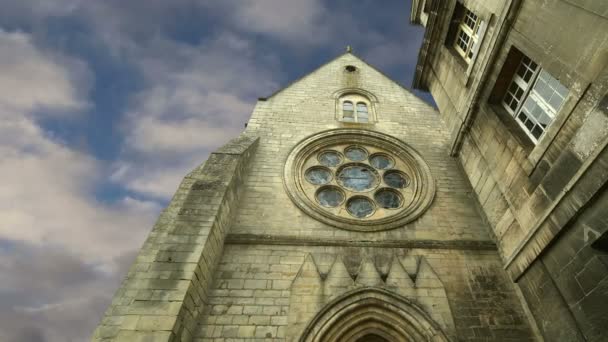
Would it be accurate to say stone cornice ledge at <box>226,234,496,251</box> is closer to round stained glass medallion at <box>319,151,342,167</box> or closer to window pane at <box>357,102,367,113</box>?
round stained glass medallion at <box>319,151,342,167</box>

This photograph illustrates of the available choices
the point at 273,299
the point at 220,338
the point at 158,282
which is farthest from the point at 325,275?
the point at 158,282

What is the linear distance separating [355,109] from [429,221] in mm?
4680

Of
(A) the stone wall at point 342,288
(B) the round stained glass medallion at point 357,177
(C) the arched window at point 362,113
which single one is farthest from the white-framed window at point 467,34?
(A) the stone wall at point 342,288

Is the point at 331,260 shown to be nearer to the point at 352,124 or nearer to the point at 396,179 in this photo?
the point at 396,179

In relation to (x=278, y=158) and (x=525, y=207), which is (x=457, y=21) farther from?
(x=278, y=158)

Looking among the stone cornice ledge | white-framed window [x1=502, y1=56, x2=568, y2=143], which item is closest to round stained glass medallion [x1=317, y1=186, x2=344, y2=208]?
the stone cornice ledge

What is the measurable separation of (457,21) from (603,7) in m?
4.52

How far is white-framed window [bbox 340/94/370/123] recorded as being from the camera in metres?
9.26

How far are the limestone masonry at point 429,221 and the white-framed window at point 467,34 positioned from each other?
1.8 inches

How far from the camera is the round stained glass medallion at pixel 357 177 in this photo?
7289mm

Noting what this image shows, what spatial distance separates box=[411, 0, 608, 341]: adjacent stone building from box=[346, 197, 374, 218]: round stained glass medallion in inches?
87.6

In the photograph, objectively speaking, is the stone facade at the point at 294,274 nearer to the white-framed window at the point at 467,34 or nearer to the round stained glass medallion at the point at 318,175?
the round stained glass medallion at the point at 318,175

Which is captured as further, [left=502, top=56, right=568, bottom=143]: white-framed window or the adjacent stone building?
[left=502, top=56, right=568, bottom=143]: white-framed window

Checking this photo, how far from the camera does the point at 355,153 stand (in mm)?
8195
